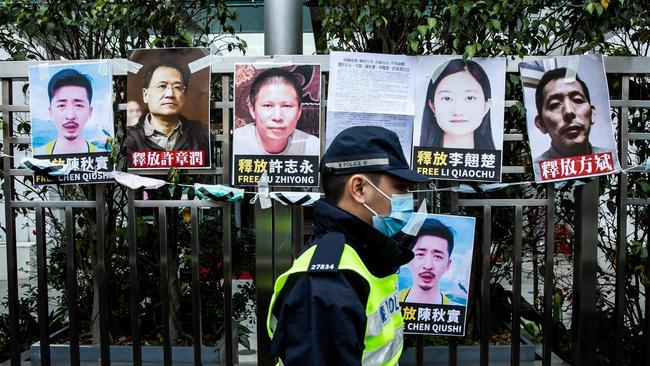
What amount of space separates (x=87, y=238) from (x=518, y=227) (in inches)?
133

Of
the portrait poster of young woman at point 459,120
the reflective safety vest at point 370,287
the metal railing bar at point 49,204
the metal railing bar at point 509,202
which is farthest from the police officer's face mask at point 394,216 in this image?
the metal railing bar at point 49,204

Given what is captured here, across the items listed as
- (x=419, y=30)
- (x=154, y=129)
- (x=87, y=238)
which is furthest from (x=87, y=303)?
(x=419, y=30)

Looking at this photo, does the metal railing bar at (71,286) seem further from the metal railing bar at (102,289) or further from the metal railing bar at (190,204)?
the metal railing bar at (190,204)

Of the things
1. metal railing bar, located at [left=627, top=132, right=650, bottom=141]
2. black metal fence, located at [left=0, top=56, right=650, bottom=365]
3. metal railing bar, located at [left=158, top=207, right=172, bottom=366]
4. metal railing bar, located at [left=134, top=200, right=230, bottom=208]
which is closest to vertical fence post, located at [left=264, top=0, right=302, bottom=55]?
black metal fence, located at [left=0, top=56, right=650, bottom=365]

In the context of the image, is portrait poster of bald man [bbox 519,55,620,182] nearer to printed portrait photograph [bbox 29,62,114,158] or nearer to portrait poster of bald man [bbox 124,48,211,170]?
portrait poster of bald man [bbox 124,48,211,170]

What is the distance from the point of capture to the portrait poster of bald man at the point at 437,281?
3.34 metres

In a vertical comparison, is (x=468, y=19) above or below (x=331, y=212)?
above

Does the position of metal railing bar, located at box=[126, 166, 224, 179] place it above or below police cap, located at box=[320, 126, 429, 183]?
below

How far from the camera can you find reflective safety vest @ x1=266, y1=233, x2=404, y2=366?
1743 mm

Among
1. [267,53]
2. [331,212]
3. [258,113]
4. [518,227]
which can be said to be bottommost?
[518,227]

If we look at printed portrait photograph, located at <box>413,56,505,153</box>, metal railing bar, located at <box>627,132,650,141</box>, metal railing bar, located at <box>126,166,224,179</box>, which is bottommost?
metal railing bar, located at <box>126,166,224,179</box>

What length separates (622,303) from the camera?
3.41m

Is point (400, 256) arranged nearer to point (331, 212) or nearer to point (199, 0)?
point (331, 212)

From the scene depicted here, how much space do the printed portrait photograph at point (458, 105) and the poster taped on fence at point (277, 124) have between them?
2.05ft
